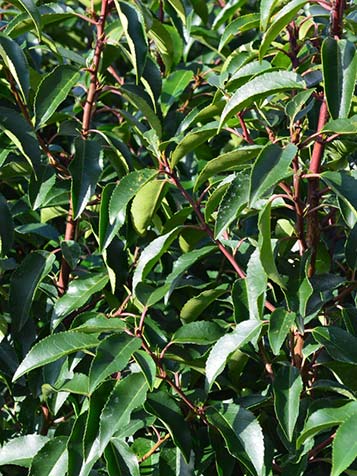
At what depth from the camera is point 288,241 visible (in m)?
1.85

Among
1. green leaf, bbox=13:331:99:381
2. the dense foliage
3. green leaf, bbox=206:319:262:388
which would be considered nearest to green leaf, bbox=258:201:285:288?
the dense foliage

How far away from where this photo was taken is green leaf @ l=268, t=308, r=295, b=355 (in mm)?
1530

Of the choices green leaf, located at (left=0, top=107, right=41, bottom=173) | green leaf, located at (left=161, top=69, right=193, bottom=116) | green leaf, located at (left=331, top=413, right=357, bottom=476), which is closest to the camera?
green leaf, located at (left=331, top=413, right=357, bottom=476)

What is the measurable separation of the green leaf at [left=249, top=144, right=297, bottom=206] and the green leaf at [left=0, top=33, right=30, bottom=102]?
1.74 feet

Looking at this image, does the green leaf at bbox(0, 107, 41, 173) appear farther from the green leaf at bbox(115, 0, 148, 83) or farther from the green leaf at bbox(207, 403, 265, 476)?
the green leaf at bbox(207, 403, 265, 476)

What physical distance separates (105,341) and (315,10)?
0.93 meters

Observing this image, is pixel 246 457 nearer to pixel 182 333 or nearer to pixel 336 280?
pixel 182 333

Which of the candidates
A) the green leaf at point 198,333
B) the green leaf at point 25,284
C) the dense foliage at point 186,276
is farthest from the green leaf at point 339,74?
the green leaf at point 25,284

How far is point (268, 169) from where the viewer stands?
149 centimetres

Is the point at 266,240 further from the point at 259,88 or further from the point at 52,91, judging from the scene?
the point at 52,91

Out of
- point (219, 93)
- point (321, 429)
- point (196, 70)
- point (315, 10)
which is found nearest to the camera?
point (321, 429)

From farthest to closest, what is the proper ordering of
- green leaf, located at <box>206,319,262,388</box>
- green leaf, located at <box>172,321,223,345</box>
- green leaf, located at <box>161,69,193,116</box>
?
green leaf, located at <box>161,69,193,116</box>, green leaf, located at <box>172,321,223,345</box>, green leaf, located at <box>206,319,262,388</box>

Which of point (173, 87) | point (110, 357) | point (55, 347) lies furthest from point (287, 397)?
point (173, 87)

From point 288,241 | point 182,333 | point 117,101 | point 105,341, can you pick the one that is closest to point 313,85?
point 288,241
